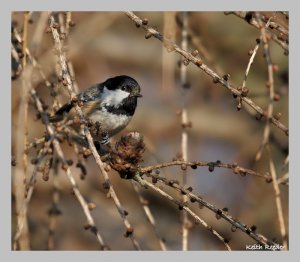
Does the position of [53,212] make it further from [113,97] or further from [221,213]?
[113,97]

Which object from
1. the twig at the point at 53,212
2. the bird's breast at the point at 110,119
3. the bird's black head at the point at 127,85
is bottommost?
the twig at the point at 53,212

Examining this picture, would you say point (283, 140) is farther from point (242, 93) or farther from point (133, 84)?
point (242, 93)

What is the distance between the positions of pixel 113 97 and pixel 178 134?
571 millimetres

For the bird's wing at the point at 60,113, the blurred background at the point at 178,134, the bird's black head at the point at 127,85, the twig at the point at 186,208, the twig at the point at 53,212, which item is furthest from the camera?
the blurred background at the point at 178,134

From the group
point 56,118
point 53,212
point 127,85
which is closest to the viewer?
point 53,212

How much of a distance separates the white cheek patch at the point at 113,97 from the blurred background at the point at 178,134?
0.54 feet

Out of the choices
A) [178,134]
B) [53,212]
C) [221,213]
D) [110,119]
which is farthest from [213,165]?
[178,134]

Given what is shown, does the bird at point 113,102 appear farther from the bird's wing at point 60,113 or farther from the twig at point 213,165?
the twig at point 213,165

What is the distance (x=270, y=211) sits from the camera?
2996 mm

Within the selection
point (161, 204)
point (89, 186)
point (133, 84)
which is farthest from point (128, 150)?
point (161, 204)

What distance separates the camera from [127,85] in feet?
8.03

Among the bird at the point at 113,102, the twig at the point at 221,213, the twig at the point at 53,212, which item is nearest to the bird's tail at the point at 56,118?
the twig at the point at 53,212

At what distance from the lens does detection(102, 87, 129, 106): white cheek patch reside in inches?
97.2

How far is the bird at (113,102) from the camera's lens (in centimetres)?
244
